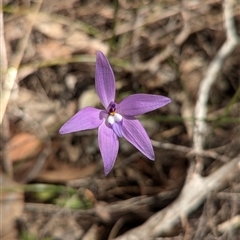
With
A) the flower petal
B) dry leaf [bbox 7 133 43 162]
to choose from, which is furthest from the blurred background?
the flower petal

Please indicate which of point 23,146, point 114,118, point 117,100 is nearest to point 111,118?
point 114,118

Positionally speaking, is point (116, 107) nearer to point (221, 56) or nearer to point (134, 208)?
point (134, 208)

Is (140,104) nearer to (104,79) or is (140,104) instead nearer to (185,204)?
(104,79)

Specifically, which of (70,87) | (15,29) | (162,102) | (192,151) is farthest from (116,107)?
(15,29)

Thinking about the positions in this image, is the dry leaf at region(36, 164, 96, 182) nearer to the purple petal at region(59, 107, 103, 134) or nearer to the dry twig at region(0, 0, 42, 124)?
the dry twig at region(0, 0, 42, 124)

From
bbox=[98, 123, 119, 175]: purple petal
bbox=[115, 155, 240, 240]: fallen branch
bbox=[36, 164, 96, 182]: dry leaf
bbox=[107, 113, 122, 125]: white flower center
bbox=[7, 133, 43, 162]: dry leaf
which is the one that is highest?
bbox=[107, 113, 122, 125]: white flower center

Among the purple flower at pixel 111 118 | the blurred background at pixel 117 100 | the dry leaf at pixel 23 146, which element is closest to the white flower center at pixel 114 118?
the purple flower at pixel 111 118

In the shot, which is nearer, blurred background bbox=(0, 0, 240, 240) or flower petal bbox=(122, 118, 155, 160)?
flower petal bbox=(122, 118, 155, 160)
